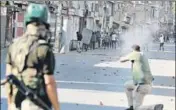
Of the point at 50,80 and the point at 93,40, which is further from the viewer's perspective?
the point at 93,40

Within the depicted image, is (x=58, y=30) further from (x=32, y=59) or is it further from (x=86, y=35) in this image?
(x=32, y=59)

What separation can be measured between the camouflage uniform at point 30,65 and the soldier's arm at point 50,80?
1.5 inches

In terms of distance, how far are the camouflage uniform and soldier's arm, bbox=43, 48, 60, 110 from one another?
37 mm

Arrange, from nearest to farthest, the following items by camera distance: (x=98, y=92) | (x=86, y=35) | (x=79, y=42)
Result: (x=98, y=92) → (x=79, y=42) → (x=86, y=35)

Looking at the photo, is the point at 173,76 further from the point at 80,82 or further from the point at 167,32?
the point at 167,32

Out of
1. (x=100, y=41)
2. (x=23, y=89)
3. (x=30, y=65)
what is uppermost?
(x=30, y=65)

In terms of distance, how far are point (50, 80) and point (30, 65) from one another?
250 millimetres

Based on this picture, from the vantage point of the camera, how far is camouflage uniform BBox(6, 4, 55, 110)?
4695 millimetres

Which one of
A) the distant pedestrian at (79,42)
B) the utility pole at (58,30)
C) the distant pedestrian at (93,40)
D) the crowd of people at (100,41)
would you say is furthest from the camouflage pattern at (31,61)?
the distant pedestrian at (93,40)

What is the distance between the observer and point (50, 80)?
4.58m

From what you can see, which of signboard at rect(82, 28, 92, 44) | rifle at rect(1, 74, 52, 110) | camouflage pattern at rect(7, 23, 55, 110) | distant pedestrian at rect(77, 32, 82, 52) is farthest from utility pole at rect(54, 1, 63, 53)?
rifle at rect(1, 74, 52, 110)

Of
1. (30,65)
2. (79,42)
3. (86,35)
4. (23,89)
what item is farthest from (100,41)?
(23,89)

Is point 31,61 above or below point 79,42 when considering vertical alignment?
above

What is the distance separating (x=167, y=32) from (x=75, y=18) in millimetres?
17941
